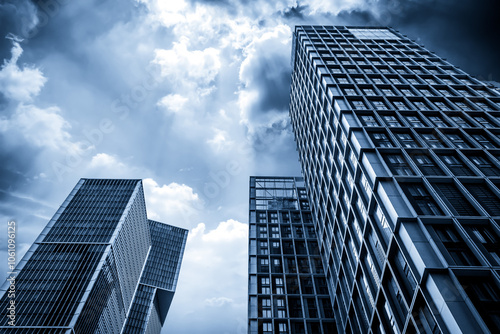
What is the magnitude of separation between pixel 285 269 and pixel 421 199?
40236 millimetres

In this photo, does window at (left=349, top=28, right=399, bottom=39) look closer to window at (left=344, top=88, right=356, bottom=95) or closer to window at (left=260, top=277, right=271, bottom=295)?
window at (left=344, top=88, right=356, bottom=95)

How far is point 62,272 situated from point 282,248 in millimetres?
67108

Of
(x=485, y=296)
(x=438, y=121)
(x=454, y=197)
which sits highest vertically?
(x=438, y=121)

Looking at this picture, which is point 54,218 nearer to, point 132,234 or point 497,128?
point 132,234

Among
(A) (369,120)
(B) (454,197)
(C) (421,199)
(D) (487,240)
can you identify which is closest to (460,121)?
(A) (369,120)

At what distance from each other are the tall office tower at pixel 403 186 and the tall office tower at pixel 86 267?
7129 centimetres

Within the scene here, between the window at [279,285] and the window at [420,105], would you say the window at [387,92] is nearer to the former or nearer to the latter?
the window at [420,105]

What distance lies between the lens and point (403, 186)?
26859mm

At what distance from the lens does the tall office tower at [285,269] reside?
170 feet

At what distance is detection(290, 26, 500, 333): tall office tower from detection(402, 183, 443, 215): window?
9cm

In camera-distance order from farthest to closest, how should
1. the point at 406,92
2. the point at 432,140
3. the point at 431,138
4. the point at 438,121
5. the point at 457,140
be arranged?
the point at 406,92, the point at 438,121, the point at 431,138, the point at 432,140, the point at 457,140

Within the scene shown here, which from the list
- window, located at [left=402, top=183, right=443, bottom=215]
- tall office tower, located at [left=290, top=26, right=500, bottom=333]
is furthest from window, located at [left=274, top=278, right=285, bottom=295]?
window, located at [left=402, top=183, right=443, bottom=215]

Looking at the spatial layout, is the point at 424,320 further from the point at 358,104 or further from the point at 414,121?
the point at 358,104

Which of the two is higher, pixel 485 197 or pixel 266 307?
pixel 266 307
